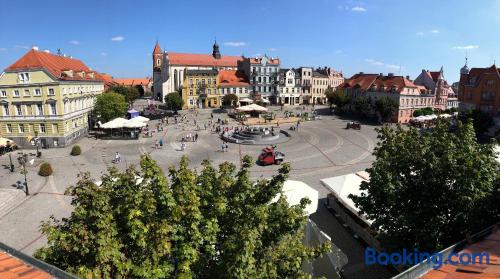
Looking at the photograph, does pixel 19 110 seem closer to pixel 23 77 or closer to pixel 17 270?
pixel 23 77

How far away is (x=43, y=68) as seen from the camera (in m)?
38.4

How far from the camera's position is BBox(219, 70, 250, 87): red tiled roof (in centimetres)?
8289

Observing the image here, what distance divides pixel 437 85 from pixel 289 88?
3577 centimetres

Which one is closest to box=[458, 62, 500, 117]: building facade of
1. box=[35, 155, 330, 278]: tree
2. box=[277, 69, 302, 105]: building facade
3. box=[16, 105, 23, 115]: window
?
box=[277, 69, 302, 105]: building facade

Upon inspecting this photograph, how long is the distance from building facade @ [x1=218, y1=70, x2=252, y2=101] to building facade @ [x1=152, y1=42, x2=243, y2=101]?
10.0 metres

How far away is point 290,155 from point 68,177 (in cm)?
2198

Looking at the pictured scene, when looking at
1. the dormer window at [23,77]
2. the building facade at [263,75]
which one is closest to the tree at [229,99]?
the building facade at [263,75]

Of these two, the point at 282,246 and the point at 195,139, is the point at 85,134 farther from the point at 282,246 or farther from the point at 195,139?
the point at 282,246

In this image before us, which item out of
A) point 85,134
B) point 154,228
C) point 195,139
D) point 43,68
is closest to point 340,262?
point 154,228

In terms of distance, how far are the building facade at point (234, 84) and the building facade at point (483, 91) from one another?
47.3 metres

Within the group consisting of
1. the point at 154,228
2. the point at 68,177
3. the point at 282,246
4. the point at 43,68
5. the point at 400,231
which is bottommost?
the point at 68,177

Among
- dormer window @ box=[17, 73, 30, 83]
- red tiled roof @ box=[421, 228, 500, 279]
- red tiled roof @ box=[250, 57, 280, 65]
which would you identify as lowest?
red tiled roof @ box=[421, 228, 500, 279]

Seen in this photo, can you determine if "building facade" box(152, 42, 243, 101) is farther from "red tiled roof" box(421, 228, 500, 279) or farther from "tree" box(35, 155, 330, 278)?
"red tiled roof" box(421, 228, 500, 279)

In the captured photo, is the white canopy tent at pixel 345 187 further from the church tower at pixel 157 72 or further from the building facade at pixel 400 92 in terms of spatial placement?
the church tower at pixel 157 72
